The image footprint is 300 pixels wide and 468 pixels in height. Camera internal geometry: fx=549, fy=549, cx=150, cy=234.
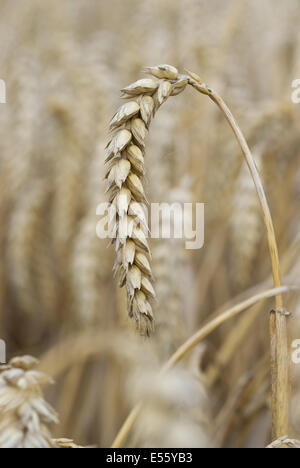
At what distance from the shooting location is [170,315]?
2.27 ft

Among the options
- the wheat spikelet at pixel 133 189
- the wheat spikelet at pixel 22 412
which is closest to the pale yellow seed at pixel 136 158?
the wheat spikelet at pixel 133 189

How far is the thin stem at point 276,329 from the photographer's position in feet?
1.32

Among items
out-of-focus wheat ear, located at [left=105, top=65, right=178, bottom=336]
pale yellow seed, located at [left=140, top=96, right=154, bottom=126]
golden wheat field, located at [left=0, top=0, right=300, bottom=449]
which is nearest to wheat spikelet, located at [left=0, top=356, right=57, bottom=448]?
golden wheat field, located at [left=0, top=0, right=300, bottom=449]

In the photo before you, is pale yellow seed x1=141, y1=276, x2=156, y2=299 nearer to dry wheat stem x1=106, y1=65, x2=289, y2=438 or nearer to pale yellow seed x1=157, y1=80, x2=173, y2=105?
dry wheat stem x1=106, y1=65, x2=289, y2=438

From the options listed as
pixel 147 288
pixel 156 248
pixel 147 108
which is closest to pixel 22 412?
pixel 147 288

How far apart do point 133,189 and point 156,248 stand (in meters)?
0.38

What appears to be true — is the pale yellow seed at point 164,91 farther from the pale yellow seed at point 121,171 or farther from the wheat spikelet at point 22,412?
the wheat spikelet at point 22,412

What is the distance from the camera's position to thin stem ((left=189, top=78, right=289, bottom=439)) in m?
0.40

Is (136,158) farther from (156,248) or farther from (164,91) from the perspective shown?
(156,248)

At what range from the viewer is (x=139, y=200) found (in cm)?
39

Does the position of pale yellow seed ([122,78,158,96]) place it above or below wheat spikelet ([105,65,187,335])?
above

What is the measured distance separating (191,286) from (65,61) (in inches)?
24.6
